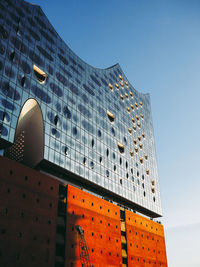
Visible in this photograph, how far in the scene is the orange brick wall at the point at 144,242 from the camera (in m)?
32.1

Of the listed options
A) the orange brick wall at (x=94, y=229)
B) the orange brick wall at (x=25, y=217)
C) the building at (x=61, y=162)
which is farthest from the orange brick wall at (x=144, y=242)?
the orange brick wall at (x=25, y=217)

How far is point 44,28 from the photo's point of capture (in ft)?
102

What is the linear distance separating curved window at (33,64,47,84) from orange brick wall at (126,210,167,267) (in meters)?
18.3

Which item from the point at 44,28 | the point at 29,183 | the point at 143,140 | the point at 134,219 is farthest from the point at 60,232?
the point at 143,140

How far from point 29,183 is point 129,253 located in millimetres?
15722

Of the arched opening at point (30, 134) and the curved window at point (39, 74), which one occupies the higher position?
the curved window at point (39, 74)

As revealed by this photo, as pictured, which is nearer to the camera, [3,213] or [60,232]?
[3,213]

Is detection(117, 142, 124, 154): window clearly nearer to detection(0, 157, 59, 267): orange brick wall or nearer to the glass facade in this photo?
the glass facade

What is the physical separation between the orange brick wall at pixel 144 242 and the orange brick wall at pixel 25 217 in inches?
Answer: 509

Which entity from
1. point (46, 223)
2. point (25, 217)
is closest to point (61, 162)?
point (46, 223)

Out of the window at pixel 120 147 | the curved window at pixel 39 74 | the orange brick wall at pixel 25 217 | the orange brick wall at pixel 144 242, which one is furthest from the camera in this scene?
the window at pixel 120 147

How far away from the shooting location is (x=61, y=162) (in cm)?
2633

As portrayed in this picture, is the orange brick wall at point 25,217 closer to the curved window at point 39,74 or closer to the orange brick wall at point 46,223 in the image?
the orange brick wall at point 46,223

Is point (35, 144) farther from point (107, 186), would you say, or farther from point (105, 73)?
point (105, 73)
